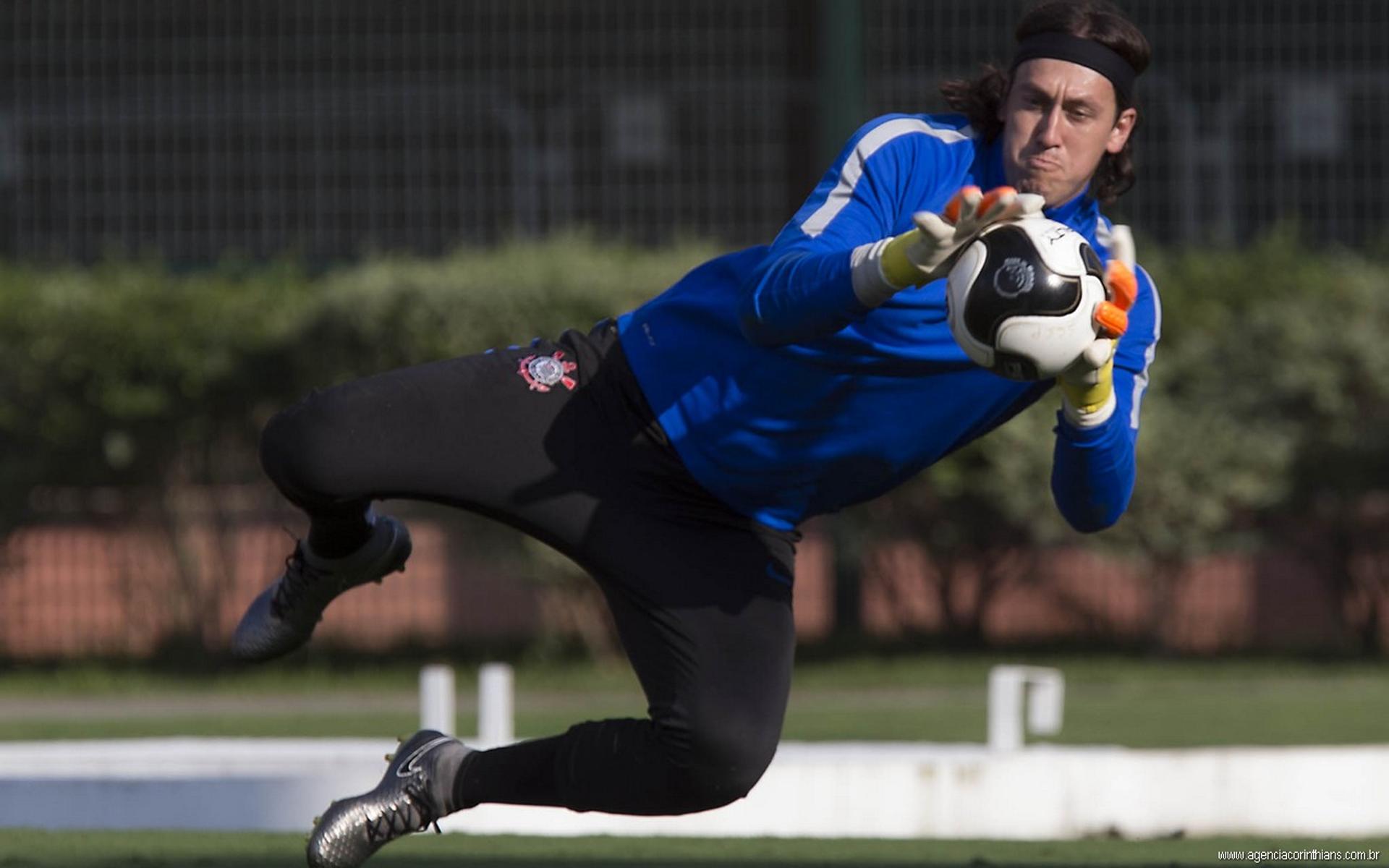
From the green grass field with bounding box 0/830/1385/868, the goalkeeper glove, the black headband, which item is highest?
the black headband

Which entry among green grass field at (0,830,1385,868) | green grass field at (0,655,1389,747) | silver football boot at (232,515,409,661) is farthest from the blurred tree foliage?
silver football boot at (232,515,409,661)

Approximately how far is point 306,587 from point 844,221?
1.78m

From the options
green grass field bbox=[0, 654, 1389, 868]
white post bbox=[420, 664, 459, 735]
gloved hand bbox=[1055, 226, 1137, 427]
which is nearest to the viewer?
gloved hand bbox=[1055, 226, 1137, 427]

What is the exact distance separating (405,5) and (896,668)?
645 cm

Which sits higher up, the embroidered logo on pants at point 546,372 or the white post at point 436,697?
the embroidered logo on pants at point 546,372

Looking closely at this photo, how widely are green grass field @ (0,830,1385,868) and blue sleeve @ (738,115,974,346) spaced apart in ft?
7.61

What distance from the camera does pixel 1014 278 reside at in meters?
4.24

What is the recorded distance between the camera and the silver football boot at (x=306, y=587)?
545cm

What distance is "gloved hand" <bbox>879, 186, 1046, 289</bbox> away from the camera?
4078 millimetres

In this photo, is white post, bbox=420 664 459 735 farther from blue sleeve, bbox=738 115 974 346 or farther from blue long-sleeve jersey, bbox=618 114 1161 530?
blue sleeve, bbox=738 115 974 346

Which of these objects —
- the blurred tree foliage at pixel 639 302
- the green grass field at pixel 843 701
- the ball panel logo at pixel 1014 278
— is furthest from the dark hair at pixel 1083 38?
the blurred tree foliage at pixel 639 302

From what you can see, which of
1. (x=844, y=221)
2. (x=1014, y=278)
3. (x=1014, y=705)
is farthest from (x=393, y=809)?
(x=1014, y=705)

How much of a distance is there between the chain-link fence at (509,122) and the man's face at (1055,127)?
11637mm

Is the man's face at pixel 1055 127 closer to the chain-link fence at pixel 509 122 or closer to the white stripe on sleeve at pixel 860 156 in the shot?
the white stripe on sleeve at pixel 860 156
